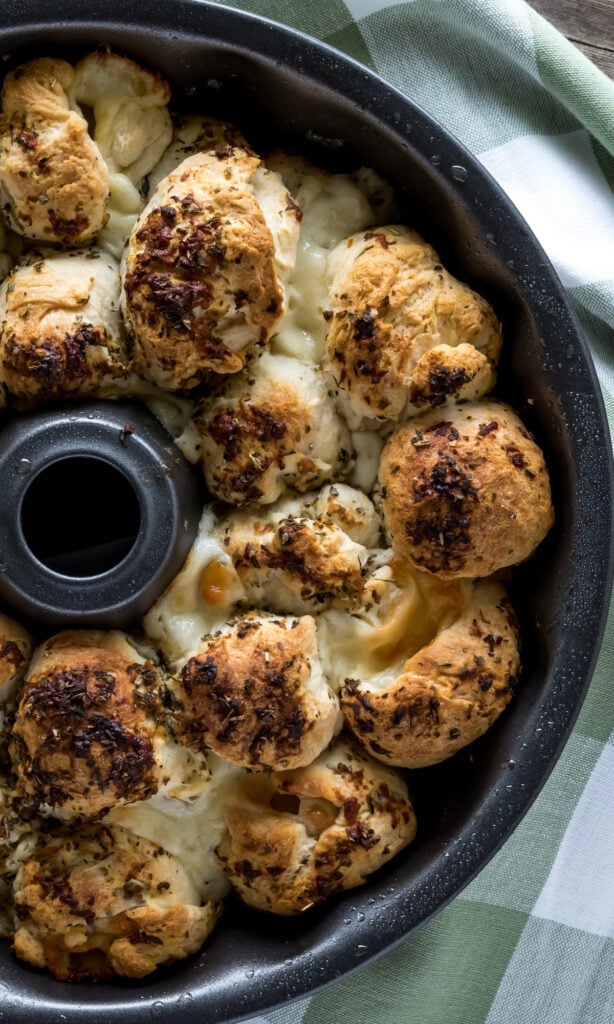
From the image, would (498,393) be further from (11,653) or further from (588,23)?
(588,23)

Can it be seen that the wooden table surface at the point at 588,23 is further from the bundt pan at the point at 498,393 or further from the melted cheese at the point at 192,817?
A: the melted cheese at the point at 192,817

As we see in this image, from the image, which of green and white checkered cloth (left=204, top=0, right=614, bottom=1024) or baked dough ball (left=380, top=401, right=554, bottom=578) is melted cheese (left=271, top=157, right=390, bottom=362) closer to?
baked dough ball (left=380, top=401, right=554, bottom=578)

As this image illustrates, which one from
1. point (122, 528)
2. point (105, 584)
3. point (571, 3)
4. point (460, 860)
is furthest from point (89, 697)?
point (571, 3)

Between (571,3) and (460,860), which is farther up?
(571,3)

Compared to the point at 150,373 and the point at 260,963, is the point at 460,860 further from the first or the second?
the point at 150,373

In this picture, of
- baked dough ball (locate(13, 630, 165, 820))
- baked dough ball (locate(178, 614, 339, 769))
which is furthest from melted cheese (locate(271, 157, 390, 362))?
baked dough ball (locate(13, 630, 165, 820))

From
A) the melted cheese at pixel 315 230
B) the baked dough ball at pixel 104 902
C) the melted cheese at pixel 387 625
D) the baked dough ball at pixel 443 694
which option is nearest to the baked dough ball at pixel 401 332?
the melted cheese at pixel 315 230
